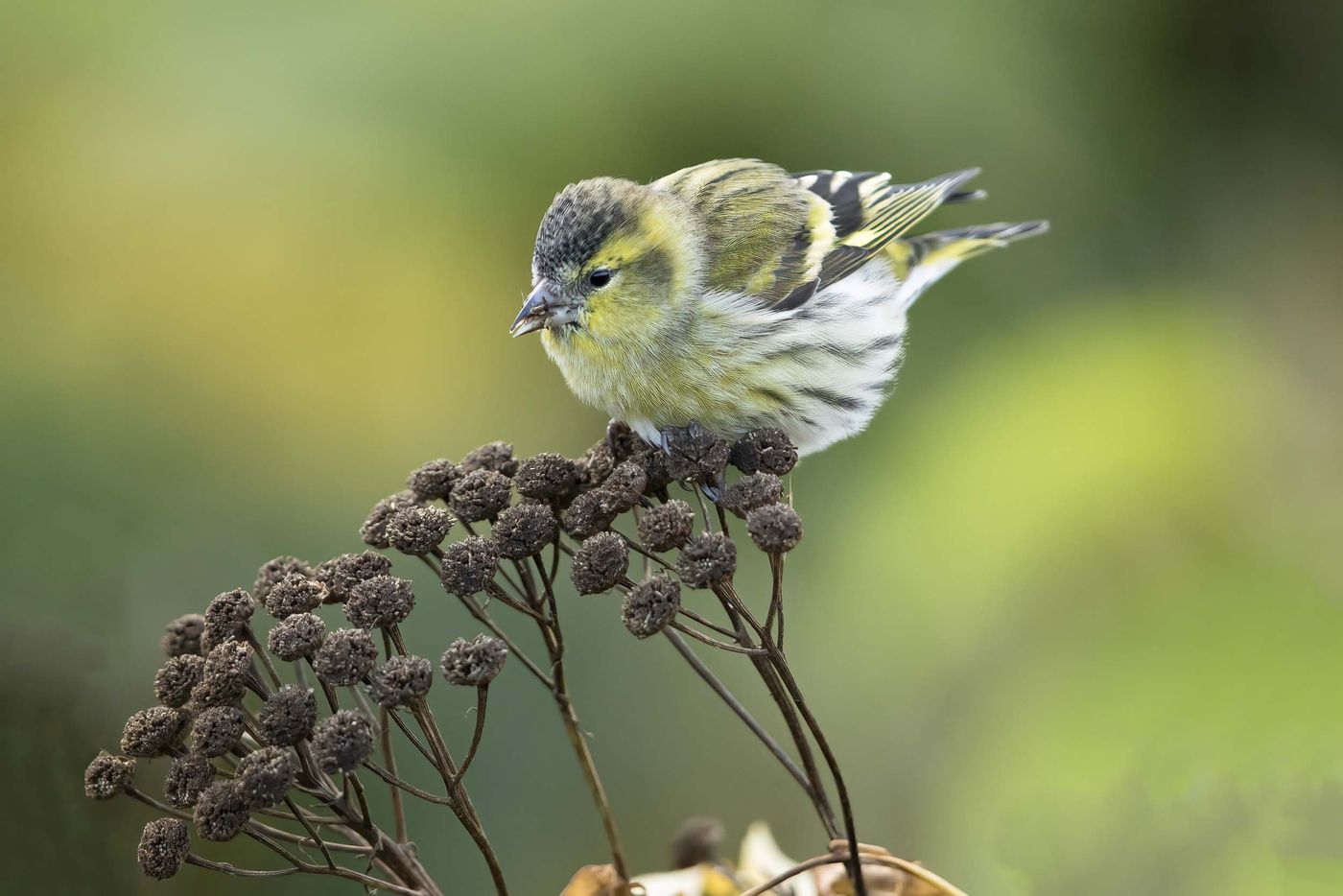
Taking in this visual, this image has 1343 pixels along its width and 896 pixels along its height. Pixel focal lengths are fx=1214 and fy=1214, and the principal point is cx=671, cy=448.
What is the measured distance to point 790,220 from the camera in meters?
1.79

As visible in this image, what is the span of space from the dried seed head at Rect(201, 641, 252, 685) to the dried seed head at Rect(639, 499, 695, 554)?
13.4 inches

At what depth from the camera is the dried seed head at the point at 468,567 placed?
103 centimetres

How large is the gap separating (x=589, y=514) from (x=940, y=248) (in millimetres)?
1283

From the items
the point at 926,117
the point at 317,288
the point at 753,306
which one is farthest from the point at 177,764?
the point at 926,117

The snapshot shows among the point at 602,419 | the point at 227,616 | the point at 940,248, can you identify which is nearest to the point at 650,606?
the point at 227,616

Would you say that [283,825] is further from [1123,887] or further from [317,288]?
[1123,887]

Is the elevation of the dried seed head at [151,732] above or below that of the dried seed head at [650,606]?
above

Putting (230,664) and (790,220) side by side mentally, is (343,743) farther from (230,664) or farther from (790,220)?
(790,220)

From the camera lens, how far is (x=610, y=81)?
8.62 ft

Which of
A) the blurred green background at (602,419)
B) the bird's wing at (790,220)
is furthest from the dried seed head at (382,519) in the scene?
the blurred green background at (602,419)

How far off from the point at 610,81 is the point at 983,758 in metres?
1.58

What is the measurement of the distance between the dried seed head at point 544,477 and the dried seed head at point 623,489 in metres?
0.07

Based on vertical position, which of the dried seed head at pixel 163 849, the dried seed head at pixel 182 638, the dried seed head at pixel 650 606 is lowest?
A: the dried seed head at pixel 163 849

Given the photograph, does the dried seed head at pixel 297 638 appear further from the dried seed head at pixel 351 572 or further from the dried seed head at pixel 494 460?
the dried seed head at pixel 494 460
